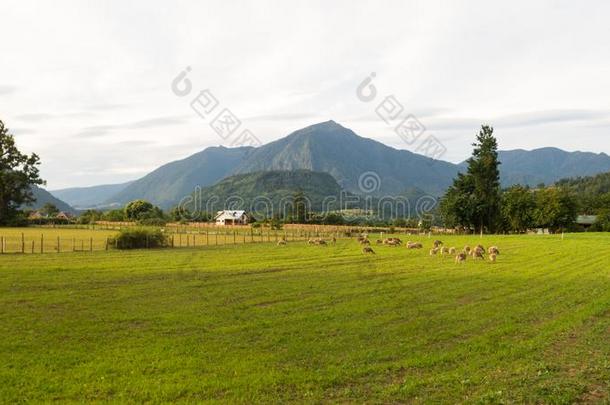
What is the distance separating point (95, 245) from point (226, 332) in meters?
39.4

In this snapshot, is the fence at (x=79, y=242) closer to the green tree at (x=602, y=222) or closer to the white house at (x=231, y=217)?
the green tree at (x=602, y=222)

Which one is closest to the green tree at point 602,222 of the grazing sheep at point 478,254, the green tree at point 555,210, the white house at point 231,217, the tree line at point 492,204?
the tree line at point 492,204

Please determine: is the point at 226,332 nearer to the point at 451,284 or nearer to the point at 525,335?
the point at 525,335

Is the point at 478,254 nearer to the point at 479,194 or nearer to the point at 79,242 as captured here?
the point at 79,242

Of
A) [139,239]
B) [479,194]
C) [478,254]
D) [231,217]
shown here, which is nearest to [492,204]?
[479,194]

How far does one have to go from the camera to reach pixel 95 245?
49719mm

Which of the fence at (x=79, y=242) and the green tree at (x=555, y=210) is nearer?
the fence at (x=79, y=242)

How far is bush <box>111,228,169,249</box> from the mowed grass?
69.5 ft

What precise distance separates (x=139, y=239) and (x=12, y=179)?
209ft

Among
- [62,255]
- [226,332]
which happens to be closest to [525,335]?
[226,332]

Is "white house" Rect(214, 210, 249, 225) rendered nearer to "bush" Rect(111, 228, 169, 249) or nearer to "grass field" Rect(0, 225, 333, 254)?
"grass field" Rect(0, 225, 333, 254)

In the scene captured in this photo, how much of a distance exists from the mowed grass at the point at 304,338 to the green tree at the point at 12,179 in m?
81.8

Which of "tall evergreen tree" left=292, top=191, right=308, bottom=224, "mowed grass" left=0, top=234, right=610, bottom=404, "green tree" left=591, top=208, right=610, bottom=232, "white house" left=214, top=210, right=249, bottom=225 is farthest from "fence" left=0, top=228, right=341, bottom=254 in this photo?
"white house" left=214, top=210, right=249, bottom=225

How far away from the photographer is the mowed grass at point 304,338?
9734mm
